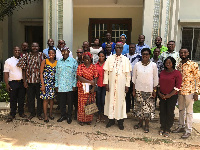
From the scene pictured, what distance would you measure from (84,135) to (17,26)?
7.11 m

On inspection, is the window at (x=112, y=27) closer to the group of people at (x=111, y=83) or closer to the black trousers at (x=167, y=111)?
the group of people at (x=111, y=83)

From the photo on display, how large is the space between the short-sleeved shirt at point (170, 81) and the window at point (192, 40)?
496cm

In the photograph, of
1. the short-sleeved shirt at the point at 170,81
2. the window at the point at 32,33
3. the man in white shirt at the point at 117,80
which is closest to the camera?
the short-sleeved shirt at the point at 170,81

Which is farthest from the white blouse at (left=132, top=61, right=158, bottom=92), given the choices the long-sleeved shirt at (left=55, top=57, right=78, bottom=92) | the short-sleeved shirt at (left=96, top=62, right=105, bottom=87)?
the long-sleeved shirt at (left=55, top=57, right=78, bottom=92)

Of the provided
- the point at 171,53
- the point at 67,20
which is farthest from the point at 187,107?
the point at 67,20

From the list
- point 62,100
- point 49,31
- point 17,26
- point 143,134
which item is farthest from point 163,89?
point 17,26

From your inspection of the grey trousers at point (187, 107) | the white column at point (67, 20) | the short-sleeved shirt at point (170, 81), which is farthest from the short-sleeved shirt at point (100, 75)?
the white column at point (67, 20)

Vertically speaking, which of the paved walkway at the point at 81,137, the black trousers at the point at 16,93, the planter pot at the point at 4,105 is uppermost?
the black trousers at the point at 16,93

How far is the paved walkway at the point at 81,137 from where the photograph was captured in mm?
3665

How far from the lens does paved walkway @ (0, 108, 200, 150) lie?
→ 367 cm

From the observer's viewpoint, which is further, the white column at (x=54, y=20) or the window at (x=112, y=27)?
the window at (x=112, y=27)

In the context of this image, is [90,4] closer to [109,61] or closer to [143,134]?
[109,61]

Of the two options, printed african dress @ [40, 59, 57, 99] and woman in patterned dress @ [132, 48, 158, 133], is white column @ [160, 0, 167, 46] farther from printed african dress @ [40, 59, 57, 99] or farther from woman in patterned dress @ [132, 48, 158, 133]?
printed african dress @ [40, 59, 57, 99]

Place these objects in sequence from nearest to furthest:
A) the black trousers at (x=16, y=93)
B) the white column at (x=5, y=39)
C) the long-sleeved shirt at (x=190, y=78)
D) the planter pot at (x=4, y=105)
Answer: the long-sleeved shirt at (x=190, y=78) → the black trousers at (x=16, y=93) → the planter pot at (x=4, y=105) → the white column at (x=5, y=39)
